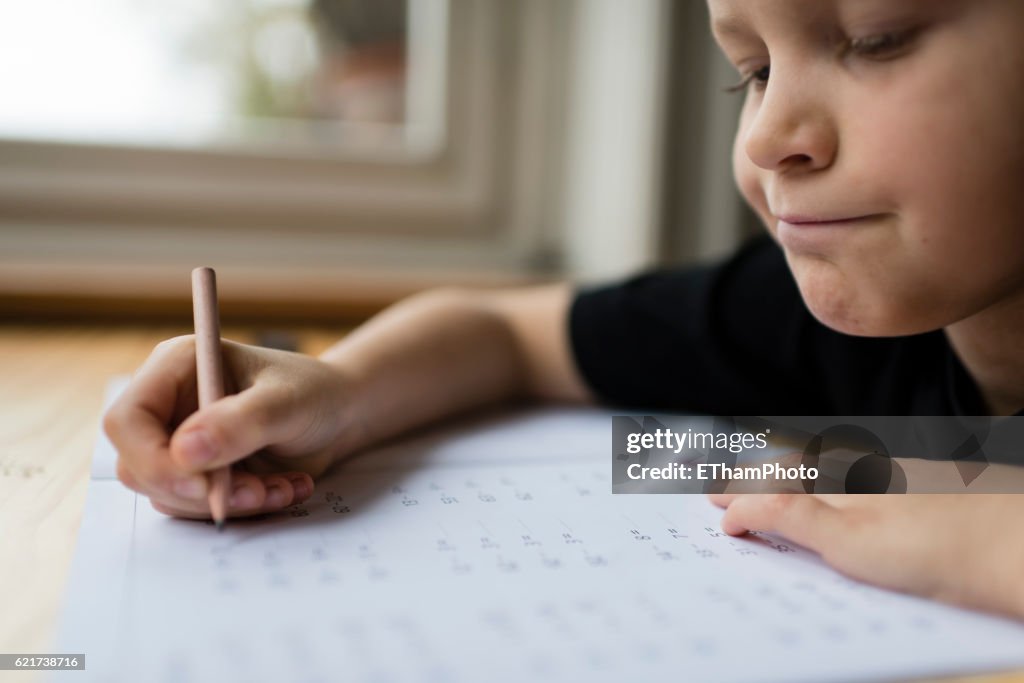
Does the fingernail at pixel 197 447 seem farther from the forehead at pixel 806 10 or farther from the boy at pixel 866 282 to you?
the forehead at pixel 806 10

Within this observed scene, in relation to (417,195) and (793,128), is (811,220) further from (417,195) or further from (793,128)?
(417,195)

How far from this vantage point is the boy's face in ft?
1.26

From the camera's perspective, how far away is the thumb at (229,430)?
376mm

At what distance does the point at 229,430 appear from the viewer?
386 mm

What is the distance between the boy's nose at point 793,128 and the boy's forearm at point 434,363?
281 mm

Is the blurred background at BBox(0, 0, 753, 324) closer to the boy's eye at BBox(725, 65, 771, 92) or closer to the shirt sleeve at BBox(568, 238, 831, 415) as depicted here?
the shirt sleeve at BBox(568, 238, 831, 415)

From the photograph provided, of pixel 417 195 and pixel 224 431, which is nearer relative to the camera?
pixel 224 431

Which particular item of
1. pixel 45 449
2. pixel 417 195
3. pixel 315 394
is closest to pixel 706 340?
pixel 315 394

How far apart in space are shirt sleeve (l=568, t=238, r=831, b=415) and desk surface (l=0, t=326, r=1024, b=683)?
307 millimetres

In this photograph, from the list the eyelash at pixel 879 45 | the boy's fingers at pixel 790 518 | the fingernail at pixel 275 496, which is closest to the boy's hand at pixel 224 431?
→ the fingernail at pixel 275 496

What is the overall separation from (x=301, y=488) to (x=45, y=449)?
0.65 ft

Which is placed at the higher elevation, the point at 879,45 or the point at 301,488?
the point at 879,45

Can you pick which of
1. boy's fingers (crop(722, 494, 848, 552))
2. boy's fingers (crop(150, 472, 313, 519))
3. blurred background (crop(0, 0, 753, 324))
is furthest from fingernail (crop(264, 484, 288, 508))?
blurred background (crop(0, 0, 753, 324))

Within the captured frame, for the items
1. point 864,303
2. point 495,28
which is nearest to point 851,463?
point 864,303
